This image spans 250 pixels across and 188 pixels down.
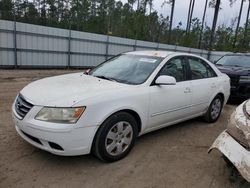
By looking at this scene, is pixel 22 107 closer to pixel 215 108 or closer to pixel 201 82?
pixel 201 82

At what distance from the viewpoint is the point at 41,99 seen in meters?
2.94

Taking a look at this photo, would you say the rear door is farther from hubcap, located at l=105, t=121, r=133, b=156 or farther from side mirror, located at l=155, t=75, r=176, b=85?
hubcap, located at l=105, t=121, r=133, b=156

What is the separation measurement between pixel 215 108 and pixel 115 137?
2952mm

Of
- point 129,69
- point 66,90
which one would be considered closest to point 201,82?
point 129,69

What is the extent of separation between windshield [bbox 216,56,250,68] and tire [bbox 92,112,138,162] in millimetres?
6055

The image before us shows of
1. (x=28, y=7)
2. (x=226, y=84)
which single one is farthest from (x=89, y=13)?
(x=226, y=84)

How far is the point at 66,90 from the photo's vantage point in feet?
10.3

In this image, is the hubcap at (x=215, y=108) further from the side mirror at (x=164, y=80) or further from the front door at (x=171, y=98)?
the side mirror at (x=164, y=80)

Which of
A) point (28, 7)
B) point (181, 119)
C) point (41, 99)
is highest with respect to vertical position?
point (28, 7)

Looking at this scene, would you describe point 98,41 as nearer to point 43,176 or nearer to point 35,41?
point 35,41

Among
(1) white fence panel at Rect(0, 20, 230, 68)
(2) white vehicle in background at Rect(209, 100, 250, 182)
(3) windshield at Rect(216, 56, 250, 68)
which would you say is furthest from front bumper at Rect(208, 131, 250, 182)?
(1) white fence panel at Rect(0, 20, 230, 68)

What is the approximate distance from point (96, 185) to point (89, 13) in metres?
32.7

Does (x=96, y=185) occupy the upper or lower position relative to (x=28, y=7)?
lower

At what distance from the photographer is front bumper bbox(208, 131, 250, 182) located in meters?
2.46
